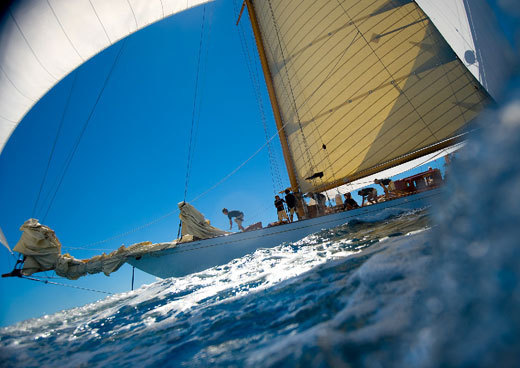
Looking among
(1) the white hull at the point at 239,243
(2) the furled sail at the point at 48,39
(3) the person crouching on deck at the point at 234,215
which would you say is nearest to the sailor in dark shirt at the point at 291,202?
(1) the white hull at the point at 239,243

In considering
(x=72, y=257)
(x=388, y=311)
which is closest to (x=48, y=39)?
(x=72, y=257)

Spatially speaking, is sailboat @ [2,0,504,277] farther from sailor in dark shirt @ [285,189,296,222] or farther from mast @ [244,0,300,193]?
sailor in dark shirt @ [285,189,296,222]

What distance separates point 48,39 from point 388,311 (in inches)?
314

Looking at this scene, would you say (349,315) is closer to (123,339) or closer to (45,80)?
(123,339)

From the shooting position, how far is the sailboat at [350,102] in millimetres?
6344

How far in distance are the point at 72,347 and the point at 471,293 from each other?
309 centimetres

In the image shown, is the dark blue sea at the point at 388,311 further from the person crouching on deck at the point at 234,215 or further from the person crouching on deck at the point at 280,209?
the person crouching on deck at the point at 234,215

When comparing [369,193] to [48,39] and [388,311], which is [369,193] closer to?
[388,311]

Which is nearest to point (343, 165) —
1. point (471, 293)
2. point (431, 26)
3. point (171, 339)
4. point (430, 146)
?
point (430, 146)

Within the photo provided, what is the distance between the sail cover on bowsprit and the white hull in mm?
1953

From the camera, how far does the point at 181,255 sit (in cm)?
637

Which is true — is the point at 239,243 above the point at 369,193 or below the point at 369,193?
below

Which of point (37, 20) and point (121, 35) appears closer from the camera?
point (37, 20)

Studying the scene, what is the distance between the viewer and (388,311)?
985 millimetres
